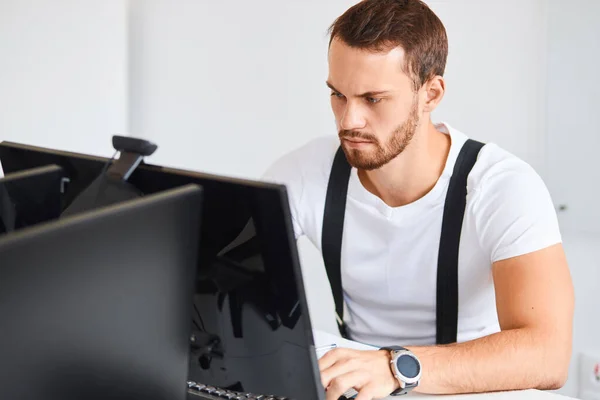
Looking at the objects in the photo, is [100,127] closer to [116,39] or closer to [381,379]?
[116,39]

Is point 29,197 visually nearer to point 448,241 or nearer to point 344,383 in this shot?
point 344,383

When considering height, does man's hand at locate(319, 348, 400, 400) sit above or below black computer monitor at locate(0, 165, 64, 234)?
below

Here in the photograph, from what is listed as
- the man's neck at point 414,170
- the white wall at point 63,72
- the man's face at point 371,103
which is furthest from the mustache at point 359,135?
the white wall at point 63,72

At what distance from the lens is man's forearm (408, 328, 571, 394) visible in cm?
115

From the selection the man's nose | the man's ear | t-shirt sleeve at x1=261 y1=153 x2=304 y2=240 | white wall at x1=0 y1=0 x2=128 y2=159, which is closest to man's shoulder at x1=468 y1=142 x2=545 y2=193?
the man's ear

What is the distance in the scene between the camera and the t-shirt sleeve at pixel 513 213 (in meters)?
1.32

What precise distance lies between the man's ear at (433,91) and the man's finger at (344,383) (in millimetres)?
634

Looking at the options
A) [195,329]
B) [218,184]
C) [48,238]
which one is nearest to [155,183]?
[218,184]

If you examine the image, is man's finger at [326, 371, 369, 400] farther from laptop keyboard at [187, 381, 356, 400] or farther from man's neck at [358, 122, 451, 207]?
man's neck at [358, 122, 451, 207]

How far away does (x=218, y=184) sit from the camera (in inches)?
34.8

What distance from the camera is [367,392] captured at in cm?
109

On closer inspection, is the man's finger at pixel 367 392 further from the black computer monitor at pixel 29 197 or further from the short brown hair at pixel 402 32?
the short brown hair at pixel 402 32

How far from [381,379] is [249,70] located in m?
1.72

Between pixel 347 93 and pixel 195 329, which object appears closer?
pixel 195 329
